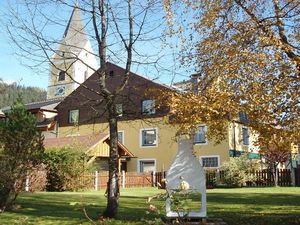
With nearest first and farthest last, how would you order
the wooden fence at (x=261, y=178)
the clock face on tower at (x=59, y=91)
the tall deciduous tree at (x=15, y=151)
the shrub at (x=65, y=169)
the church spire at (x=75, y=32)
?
1. the church spire at (x=75, y=32)
2. the tall deciduous tree at (x=15, y=151)
3. the shrub at (x=65, y=169)
4. the wooden fence at (x=261, y=178)
5. the clock face on tower at (x=59, y=91)

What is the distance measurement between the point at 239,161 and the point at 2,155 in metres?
22.3

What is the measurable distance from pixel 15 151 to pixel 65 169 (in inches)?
524

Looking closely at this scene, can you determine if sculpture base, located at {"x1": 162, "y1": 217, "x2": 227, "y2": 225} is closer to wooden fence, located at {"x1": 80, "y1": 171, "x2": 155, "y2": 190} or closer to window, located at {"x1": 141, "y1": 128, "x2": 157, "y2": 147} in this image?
wooden fence, located at {"x1": 80, "y1": 171, "x2": 155, "y2": 190}

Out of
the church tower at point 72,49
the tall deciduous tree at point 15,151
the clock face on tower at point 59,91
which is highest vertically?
the clock face on tower at point 59,91

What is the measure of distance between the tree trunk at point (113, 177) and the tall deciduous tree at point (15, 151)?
354 centimetres

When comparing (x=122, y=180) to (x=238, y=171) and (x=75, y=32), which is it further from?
(x=75, y=32)

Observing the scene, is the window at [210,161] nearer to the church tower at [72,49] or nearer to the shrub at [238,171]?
the shrub at [238,171]

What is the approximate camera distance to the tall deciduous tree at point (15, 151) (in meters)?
13.9

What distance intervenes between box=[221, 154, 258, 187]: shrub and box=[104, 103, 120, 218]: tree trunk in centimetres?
2154

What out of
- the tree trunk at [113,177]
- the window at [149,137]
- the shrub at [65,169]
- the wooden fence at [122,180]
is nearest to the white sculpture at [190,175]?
the tree trunk at [113,177]

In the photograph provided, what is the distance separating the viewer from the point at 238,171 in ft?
105

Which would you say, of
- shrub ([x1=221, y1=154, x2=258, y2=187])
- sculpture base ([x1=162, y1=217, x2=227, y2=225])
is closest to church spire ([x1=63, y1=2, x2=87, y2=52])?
sculpture base ([x1=162, y1=217, x2=227, y2=225])

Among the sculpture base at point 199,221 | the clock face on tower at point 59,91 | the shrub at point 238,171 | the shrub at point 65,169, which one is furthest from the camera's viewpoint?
the clock face on tower at point 59,91

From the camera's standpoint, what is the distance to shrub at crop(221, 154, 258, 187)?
1257 inches
